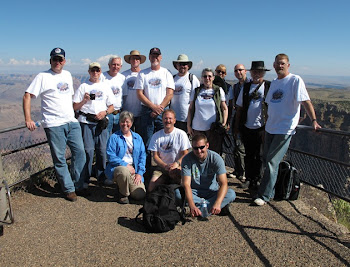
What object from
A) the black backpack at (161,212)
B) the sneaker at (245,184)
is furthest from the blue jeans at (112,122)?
the sneaker at (245,184)

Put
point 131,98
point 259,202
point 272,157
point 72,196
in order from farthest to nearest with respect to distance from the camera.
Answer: point 131,98, point 72,196, point 259,202, point 272,157

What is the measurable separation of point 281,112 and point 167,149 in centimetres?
202

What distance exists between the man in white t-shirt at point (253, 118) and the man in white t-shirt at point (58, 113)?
3.00m

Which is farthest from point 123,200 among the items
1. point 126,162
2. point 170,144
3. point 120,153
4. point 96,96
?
point 96,96

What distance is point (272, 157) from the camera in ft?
15.3

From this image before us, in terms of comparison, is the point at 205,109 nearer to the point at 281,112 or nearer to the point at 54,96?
the point at 281,112

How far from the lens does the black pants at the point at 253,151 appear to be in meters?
5.32

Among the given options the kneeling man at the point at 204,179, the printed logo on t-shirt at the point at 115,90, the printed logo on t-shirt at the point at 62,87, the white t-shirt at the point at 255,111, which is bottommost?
the kneeling man at the point at 204,179

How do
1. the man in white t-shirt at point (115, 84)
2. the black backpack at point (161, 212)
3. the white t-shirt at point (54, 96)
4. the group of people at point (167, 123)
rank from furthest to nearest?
the man in white t-shirt at point (115, 84) < the white t-shirt at point (54, 96) < the group of people at point (167, 123) < the black backpack at point (161, 212)

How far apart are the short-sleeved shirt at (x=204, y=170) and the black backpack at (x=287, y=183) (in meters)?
1.26

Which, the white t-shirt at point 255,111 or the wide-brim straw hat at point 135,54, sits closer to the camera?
the white t-shirt at point 255,111

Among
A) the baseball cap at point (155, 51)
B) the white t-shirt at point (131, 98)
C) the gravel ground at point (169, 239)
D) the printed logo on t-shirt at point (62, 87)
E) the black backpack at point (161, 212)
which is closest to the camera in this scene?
the gravel ground at point (169, 239)

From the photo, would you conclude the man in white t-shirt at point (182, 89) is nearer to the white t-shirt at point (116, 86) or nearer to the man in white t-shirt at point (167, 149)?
the man in white t-shirt at point (167, 149)

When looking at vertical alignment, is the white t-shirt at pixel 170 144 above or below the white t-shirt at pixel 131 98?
below
